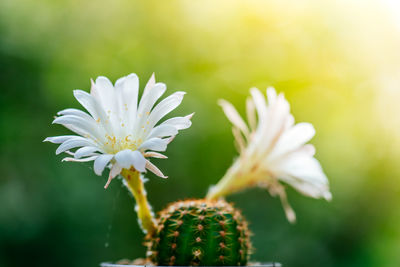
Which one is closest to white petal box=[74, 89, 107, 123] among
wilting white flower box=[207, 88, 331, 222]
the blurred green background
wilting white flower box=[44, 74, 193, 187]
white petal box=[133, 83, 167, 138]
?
wilting white flower box=[44, 74, 193, 187]

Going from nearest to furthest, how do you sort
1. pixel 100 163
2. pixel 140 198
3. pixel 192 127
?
pixel 100 163
pixel 140 198
pixel 192 127

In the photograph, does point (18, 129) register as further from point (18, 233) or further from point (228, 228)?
point (228, 228)

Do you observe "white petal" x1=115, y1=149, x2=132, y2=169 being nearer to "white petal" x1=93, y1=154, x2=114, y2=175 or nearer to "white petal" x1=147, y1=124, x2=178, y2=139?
"white petal" x1=93, y1=154, x2=114, y2=175

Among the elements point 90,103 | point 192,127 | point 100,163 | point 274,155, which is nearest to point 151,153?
point 100,163

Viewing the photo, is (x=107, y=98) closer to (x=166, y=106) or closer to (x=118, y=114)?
(x=118, y=114)

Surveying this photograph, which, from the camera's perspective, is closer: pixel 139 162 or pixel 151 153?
pixel 139 162

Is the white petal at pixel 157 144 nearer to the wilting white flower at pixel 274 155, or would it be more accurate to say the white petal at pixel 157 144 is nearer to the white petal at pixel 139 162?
the white petal at pixel 139 162

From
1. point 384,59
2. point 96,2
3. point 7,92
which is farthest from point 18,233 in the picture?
point 384,59
